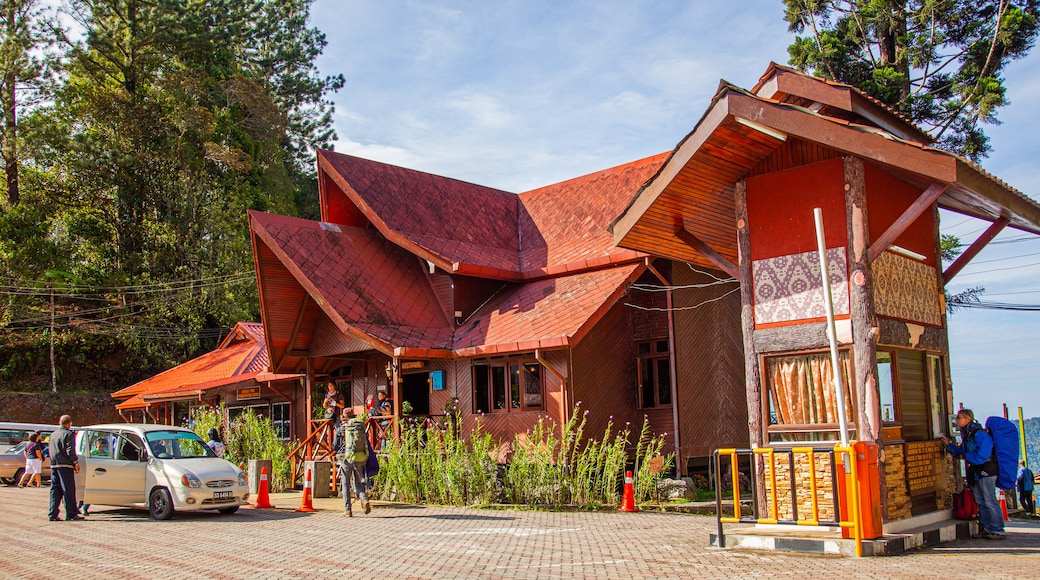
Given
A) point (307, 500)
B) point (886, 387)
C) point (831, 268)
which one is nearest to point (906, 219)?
point (831, 268)

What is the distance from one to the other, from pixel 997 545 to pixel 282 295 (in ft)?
53.0

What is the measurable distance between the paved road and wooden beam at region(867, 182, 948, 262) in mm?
3531

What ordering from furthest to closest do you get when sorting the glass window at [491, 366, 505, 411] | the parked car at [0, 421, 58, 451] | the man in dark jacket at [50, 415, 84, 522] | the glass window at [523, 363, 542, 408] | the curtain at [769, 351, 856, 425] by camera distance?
the parked car at [0, 421, 58, 451]
the glass window at [491, 366, 505, 411]
the glass window at [523, 363, 542, 408]
the man in dark jacket at [50, 415, 84, 522]
the curtain at [769, 351, 856, 425]

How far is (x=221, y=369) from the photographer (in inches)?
1115

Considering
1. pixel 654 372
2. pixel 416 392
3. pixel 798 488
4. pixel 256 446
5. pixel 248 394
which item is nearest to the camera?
pixel 798 488

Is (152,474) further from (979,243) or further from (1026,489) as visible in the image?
(1026,489)

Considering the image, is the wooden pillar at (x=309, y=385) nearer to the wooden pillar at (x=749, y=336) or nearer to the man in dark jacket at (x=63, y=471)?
the man in dark jacket at (x=63, y=471)

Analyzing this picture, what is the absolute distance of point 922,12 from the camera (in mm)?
24062

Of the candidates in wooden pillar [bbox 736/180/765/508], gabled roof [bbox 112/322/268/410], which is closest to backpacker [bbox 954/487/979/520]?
wooden pillar [bbox 736/180/765/508]

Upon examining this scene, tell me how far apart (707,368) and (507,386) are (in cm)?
440

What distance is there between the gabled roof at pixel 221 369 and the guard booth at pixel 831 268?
16.2 metres

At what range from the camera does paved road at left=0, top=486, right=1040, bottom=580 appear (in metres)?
8.76

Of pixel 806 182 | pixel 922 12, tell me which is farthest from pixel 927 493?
pixel 922 12

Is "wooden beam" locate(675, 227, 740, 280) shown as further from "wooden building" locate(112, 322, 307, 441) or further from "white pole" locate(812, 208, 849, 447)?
"wooden building" locate(112, 322, 307, 441)
